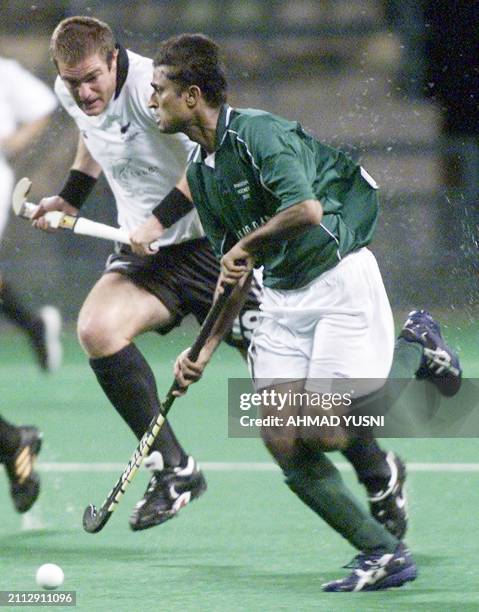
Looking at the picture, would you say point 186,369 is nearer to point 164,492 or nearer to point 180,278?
point 164,492

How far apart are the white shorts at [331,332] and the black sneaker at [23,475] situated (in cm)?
93

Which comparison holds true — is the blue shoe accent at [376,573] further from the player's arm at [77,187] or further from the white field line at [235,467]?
the player's arm at [77,187]

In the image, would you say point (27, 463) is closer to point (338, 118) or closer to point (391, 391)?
point (391, 391)

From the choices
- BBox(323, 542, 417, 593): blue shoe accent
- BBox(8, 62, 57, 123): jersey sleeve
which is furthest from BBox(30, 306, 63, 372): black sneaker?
BBox(323, 542, 417, 593): blue shoe accent

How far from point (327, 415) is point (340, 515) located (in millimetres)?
225

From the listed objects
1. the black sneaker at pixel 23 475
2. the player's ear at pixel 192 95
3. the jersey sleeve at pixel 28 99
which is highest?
the player's ear at pixel 192 95

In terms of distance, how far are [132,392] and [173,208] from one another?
51cm

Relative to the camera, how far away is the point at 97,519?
4266 millimetres

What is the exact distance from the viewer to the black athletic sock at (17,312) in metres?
6.93

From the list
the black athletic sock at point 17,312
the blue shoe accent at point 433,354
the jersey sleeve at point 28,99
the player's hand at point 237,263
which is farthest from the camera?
the jersey sleeve at point 28,99

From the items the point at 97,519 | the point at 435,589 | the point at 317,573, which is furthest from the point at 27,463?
the point at 435,589

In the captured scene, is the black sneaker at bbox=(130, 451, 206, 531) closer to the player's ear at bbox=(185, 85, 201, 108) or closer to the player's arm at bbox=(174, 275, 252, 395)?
the player's arm at bbox=(174, 275, 252, 395)

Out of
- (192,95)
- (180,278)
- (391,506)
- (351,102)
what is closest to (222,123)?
(192,95)

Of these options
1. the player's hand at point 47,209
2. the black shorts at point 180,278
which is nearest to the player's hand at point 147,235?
the black shorts at point 180,278
